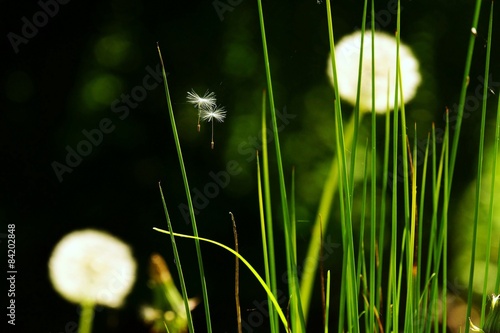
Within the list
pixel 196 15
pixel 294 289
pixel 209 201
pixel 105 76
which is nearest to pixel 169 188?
pixel 209 201

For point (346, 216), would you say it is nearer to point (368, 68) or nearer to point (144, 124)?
point (368, 68)

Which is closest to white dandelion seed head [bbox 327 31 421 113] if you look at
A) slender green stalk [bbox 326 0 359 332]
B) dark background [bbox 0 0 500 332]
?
dark background [bbox 0 0 500 332]

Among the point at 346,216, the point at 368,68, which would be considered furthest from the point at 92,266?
the point at 346,216

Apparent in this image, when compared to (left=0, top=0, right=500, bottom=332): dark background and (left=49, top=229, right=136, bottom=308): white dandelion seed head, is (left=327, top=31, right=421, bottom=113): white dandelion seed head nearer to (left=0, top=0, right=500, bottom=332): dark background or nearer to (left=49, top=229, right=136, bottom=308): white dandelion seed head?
(left=0, top=0, right=500, bottom=332): dark background

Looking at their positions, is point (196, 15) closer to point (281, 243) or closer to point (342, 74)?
point (342, 74)

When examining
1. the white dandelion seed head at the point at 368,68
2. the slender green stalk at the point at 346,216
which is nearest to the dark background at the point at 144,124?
the white dandelion seed head at the point at 368,68

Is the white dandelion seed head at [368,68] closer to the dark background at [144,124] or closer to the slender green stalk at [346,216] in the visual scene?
the dark background at [144,124]

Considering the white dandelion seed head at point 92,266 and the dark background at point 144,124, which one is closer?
the white dandelion seed head at point 92,266
